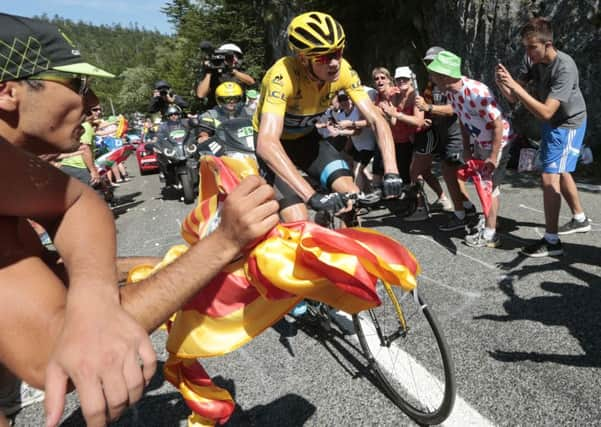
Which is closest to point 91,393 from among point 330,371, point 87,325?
point 87,325

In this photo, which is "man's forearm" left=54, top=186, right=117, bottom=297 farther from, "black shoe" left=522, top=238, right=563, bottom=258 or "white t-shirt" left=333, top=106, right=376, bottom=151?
"white t-shirt" left=333, top=106, right=376, bottom=151

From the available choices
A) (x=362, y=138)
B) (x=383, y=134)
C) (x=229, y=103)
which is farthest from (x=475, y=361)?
(x=229, y=103)

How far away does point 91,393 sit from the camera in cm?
77

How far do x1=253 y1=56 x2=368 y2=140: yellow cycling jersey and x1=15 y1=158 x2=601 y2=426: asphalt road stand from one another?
163 cm

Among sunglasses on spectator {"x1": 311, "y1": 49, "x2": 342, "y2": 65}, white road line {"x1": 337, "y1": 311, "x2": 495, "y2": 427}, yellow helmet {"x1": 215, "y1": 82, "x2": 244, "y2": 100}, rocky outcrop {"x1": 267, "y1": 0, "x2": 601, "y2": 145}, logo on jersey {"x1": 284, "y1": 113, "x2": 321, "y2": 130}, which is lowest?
white road line {"x1": 337, "y1": 311, "x2": 495, "y2": 427}

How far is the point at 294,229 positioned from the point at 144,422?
1.78m

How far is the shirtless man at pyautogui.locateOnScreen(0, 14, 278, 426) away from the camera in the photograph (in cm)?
81

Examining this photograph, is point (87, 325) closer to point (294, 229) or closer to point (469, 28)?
point (294, 229)

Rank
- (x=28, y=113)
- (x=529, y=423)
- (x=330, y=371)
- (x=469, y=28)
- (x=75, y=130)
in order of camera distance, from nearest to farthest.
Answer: (x=28, y=113) → (x=75, y=130) → (x=529, y=423) → (x=330, y=371) → (x=469, y=28)

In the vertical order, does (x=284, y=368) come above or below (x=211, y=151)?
below

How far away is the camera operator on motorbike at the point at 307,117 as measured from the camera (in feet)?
8.30

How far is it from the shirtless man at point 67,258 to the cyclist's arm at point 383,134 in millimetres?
1802

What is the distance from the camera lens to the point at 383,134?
296cm

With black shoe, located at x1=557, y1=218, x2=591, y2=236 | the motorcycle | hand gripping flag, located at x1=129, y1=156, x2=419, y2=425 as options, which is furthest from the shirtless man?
the motorcycle
